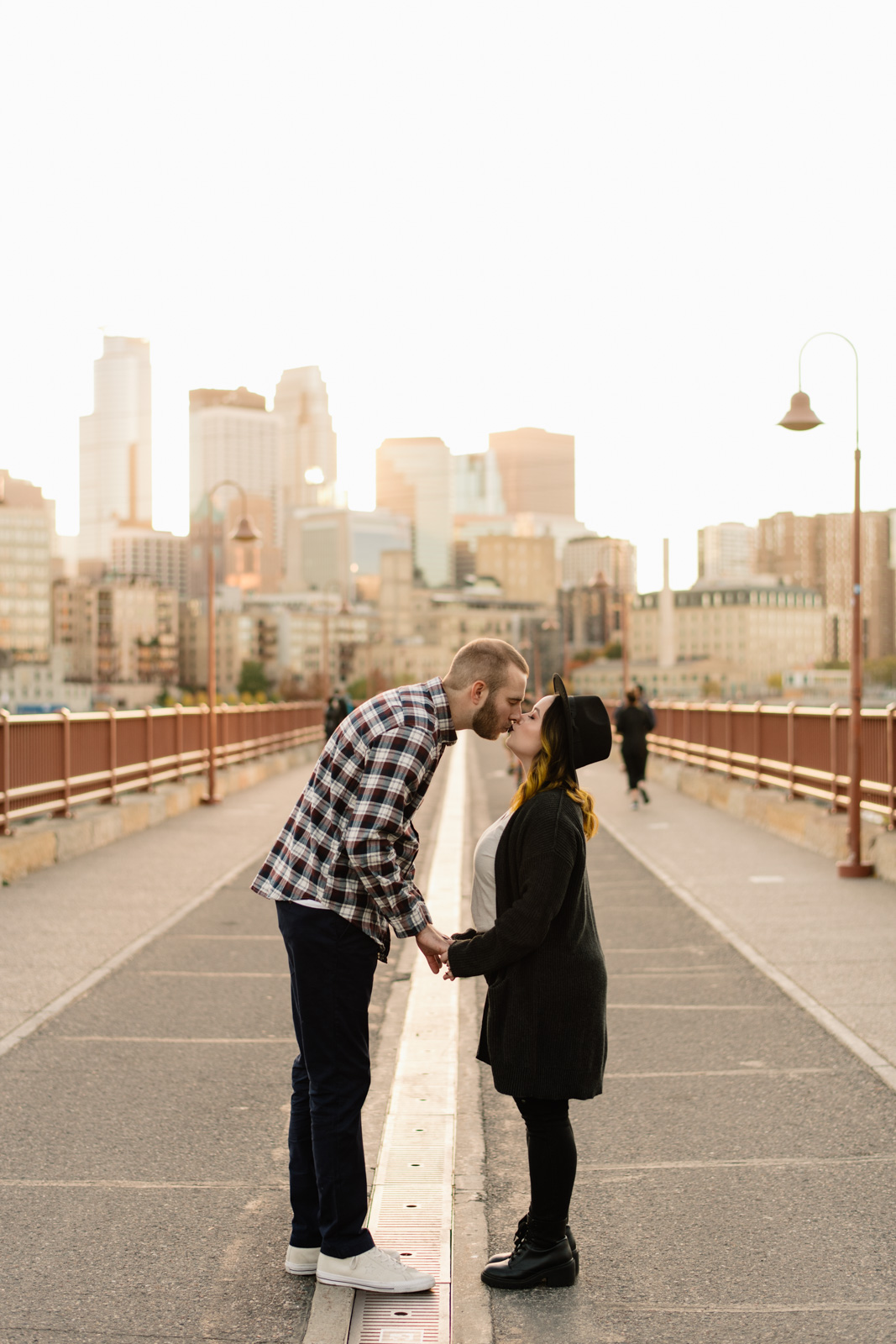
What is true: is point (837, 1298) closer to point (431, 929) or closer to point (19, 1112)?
point (431, 929)

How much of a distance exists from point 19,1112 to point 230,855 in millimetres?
8975

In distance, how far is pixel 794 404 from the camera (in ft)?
46.8

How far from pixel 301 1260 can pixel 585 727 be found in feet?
5.60

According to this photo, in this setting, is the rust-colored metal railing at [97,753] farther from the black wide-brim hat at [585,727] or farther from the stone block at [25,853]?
the black wide-brim hat at [585,727]

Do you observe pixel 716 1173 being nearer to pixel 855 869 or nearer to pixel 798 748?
pixel 855 869

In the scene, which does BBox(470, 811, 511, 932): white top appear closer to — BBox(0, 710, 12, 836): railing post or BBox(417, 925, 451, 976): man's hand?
BBox(417, 925, 451, 976): man's hand

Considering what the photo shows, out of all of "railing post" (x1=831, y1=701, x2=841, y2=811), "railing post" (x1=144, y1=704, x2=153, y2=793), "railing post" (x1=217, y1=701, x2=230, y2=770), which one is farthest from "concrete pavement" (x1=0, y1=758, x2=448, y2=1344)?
"railing post" (x1=217, y1=701, x2=230, y2=770)

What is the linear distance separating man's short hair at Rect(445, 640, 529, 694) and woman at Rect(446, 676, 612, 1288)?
135 millimetres

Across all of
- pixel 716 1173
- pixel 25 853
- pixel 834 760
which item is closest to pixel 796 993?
pixel 716 1173

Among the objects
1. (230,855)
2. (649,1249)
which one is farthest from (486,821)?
(649,1249)

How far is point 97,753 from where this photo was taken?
1666 centimetres

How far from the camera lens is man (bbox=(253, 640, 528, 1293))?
3.67 meters

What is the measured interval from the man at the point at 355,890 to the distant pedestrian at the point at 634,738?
1663 cm

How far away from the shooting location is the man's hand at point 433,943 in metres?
3.77
